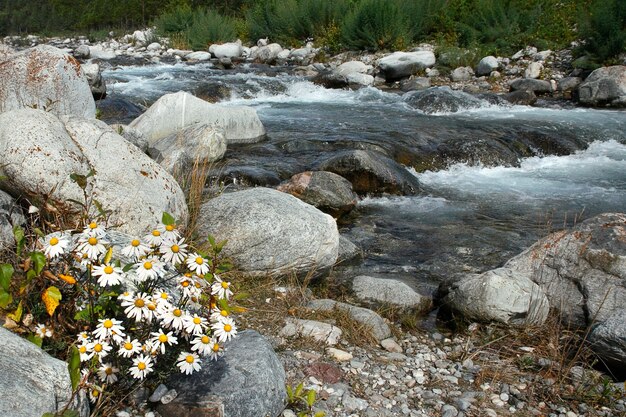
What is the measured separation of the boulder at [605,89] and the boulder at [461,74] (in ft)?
10.6

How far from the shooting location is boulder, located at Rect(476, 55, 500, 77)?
→ 1617 cm

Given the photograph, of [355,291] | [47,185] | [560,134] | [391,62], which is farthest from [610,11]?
[47,185]

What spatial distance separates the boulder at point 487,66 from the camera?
637 inches

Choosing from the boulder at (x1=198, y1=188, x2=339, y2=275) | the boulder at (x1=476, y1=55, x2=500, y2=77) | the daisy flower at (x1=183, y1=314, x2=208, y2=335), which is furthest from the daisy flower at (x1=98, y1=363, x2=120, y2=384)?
the boulder at (x1=476, y1=55, x2=500, y2=77)

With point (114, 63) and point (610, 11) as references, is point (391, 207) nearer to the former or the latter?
point (610, 11)

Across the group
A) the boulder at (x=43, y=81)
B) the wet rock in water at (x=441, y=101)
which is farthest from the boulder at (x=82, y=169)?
the wet rock in water at (x=441, y=101)

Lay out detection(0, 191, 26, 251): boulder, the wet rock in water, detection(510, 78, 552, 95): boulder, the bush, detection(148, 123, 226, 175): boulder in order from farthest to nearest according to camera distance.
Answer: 1. the bush
2. detection(510, 78, 552, 95): boulder
3. the wet rock in water
4. detection(148, 123, 226, 175): boulder
5. detection(0, 191, 26, 251): boulder

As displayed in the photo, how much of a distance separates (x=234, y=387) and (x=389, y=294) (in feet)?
6.89

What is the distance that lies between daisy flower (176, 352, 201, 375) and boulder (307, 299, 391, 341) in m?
1.65

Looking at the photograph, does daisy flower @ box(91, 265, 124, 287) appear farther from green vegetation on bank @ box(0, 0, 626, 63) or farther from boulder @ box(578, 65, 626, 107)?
green vegetation on bank @ box(0, 0, 626, 63)

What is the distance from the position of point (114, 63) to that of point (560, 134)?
48.7ft

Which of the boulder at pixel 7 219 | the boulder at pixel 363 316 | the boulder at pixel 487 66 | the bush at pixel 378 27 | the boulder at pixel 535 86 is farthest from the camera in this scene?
the bush at pixel 378 27

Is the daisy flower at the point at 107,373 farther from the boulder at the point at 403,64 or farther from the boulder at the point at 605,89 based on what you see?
the boulder at the point at 403,64

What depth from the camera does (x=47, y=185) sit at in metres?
3.69
